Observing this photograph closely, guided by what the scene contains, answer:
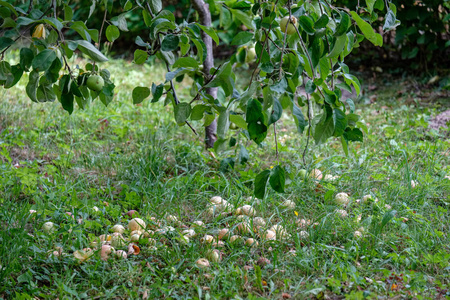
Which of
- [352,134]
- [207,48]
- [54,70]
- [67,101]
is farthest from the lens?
[207,48]

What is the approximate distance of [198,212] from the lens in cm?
213

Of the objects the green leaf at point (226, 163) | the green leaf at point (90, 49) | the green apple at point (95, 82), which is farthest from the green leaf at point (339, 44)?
the green leaf at point (226, 163)

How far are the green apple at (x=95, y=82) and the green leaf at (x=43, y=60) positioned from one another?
0.28m

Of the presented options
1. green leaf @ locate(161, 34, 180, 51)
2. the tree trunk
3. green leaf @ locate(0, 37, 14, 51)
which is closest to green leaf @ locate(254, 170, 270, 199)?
green leaf @ locate(161, 34, 180, 51)

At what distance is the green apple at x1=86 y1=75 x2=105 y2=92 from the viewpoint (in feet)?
5.09

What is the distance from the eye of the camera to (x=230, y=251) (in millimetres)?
1830

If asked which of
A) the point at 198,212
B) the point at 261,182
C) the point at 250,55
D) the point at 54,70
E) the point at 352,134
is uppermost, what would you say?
the point at 54,70

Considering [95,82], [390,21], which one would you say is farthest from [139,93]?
[390,21]

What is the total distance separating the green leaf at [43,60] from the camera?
4.07 ft

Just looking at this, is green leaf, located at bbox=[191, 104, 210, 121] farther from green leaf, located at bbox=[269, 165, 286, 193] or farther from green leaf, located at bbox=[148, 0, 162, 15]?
green leaf, located at bbox=[148, 0, 162, 15]

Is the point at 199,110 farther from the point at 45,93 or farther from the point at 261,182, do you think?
the point at 45,93

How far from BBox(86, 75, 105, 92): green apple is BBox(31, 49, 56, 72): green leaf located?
282 mm

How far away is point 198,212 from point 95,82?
2.84 feet

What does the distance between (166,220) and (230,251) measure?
0.38 metres
